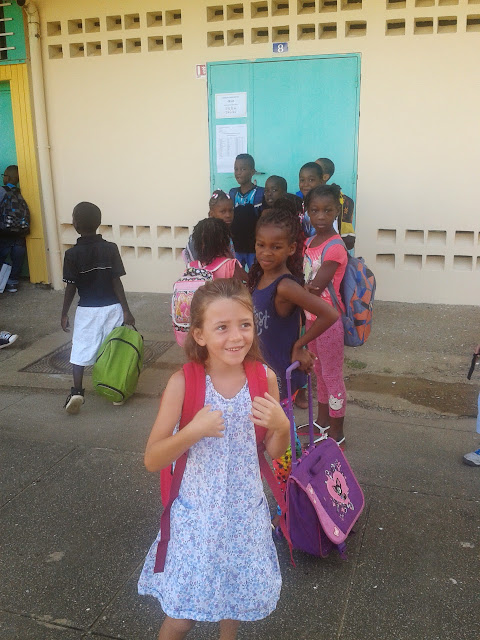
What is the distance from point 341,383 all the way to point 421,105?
13.1ft

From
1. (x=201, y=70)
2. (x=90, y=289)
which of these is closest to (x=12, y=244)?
(x=201, y=70)

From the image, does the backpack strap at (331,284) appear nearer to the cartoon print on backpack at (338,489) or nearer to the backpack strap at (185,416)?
the cartoon print on backpack at (338,489)

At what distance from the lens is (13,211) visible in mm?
7898

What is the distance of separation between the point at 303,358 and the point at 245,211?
11.1 feet

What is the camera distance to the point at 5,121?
27.0 ft

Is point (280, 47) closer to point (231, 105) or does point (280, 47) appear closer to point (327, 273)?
point (231, 105)

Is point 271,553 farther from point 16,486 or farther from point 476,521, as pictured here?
point 16,486

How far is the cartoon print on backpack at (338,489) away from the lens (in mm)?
2832

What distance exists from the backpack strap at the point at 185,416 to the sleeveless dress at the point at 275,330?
1.02m

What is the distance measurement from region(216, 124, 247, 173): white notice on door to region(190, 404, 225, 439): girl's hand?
5.74 meters

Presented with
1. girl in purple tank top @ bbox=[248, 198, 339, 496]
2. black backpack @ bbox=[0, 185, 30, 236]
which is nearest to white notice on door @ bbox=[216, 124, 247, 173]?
black backpack @ bbox=[0, 185, 30, 236]

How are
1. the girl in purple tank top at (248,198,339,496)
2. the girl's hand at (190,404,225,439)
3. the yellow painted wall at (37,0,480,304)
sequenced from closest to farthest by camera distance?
the girl's hand at (190,404,225,439) < the girl in purple tank top at (248,198,339,496) < the yellow painted wall at (37,0,480,304)

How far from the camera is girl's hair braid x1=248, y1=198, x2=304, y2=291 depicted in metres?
3.02

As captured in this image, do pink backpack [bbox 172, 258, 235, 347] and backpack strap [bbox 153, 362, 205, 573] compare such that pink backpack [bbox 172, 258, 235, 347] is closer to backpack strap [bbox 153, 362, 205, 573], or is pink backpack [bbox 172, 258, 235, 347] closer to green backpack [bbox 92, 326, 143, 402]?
green backpack [bbox 92, 326, 143, 402]
